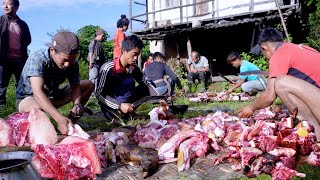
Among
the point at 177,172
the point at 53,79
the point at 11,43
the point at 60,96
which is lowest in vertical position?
the point at 177,172

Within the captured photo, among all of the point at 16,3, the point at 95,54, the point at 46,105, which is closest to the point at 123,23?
the point at 95,54

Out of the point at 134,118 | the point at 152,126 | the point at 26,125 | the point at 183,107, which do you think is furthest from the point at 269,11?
the point at 26,125

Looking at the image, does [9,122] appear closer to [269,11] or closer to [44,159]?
[44,159]

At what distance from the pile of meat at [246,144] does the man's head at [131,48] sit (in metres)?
1.53

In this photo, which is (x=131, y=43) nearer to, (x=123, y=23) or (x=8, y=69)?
(x=8, y=69)

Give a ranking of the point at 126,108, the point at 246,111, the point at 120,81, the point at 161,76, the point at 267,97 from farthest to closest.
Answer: the point at 161,76
the point at 120,81
the point at 126,108
the point at 246,111
the point at 267,97

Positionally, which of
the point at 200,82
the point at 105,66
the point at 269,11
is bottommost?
the point at 200,82

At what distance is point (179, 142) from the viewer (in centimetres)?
369

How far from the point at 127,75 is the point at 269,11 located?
33.2 feet

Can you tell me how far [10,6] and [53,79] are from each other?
2.43 m

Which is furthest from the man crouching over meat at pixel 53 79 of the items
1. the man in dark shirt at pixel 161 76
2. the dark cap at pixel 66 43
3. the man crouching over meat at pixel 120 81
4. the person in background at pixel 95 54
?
the person in background at pixel 95 54

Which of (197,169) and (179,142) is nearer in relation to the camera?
(197,169)

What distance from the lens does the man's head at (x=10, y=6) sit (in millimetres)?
6424

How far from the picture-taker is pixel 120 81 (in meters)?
6.02
